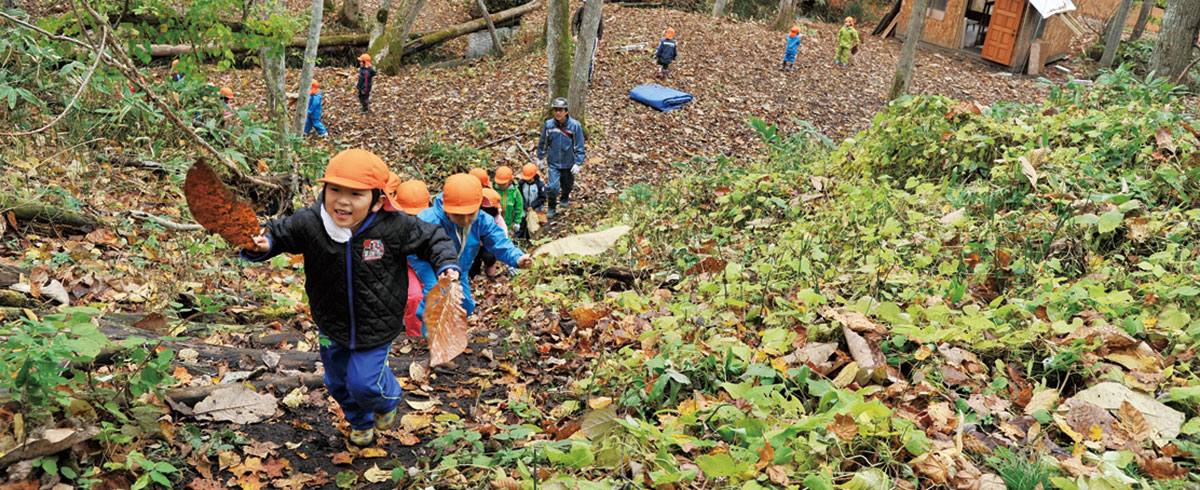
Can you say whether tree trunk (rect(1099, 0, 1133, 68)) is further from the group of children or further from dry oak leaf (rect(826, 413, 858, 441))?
the group of children

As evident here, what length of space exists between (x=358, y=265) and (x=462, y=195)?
5.08 ft

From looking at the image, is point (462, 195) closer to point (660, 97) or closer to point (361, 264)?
point (361, 264)

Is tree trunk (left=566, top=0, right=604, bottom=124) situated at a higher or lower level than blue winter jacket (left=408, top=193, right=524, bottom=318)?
higher

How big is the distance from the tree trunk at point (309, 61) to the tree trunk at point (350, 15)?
1121cm

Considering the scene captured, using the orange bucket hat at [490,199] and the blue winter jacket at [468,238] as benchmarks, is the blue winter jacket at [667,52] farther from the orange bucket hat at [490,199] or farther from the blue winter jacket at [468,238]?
the blue winter jacket at [468,238]

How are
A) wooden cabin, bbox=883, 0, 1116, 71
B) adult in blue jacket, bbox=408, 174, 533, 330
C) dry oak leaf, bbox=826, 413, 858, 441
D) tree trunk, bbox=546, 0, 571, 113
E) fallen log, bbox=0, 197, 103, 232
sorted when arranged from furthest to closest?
wooden cabin, bbox=883, 0, 1116, 71 → tree trunk, bbox=546, 0, 571, 113 → fallen log, bbox=0, 197, 103, 232 → adult in blue jacket, bbox=408, 174, 533, 330 → dry oak leaf, bbox=826, 413, 858, 441

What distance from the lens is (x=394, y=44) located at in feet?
57.4

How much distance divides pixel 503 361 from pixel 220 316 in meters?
2.05

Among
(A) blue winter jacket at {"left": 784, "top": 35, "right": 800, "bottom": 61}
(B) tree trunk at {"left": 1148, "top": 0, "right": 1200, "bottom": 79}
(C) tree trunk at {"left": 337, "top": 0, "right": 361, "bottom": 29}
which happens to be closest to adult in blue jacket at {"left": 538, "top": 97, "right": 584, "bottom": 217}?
(B) tree trunk at {"left": 1148, "top": 0, "right": 1200, "bottom": 79}

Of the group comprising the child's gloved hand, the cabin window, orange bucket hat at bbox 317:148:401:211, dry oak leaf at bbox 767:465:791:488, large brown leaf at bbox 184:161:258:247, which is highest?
the cabin window

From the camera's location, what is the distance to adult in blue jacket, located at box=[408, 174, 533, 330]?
197 inches

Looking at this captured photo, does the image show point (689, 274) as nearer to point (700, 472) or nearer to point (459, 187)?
point (459, 187)

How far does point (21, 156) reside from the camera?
21.2 feet

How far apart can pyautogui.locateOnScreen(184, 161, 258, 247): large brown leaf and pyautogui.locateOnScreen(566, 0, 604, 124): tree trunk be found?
8949mm
